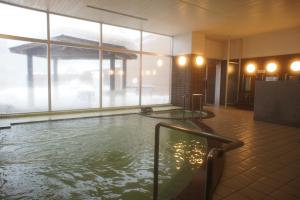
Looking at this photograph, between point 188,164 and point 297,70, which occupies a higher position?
point 297,70

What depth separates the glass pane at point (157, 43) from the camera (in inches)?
336

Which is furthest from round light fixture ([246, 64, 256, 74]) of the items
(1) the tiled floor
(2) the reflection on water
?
(2) the reflection on water

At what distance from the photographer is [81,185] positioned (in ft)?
7.36

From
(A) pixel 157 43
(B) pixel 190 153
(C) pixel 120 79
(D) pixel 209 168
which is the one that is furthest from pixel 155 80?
(D) pixel 209 168

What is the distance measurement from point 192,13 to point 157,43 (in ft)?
9.84

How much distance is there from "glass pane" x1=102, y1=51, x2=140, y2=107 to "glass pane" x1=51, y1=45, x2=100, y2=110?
1.18 ft

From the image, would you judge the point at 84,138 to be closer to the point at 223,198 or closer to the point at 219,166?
the point at 219,166

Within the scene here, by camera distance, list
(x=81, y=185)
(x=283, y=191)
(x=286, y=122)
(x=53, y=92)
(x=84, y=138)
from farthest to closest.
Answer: (x=53, y=92)
(x=286, y=122)
(x=84, y=138)
(x=81, y=185)
(x=283, y=191)

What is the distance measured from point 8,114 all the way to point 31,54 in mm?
1904

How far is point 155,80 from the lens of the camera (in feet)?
30.2

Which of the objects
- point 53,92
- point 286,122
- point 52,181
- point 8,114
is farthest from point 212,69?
point 52,181

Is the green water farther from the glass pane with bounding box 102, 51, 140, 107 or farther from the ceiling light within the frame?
the ceiling light

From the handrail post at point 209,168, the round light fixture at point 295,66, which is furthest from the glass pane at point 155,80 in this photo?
the handrail post at point 209,168

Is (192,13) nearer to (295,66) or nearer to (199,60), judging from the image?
(199,60)
